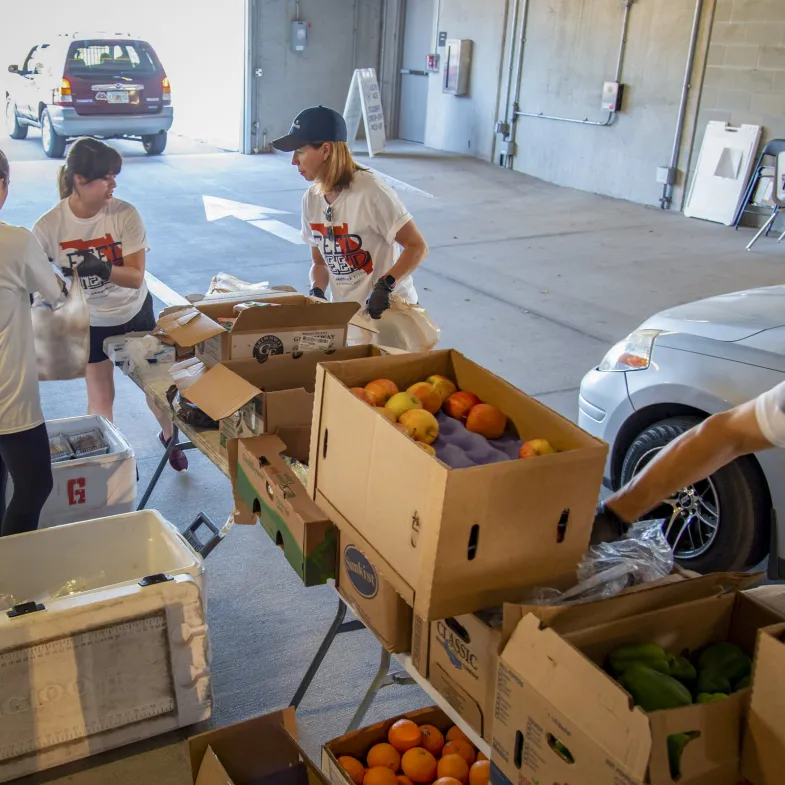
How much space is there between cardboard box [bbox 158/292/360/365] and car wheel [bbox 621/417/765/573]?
4.82 feet

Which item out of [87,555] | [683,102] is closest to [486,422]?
[87,555]

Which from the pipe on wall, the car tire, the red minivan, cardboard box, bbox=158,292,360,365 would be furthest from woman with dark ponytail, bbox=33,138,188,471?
the car tire

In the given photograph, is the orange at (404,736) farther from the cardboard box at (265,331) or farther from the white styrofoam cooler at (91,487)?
the white styrofoam cooler at (91,487)

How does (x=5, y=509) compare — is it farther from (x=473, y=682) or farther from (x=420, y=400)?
(x=473, y=682)

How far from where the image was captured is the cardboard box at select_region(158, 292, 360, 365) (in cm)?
290

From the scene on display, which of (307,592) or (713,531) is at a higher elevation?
(713,531)

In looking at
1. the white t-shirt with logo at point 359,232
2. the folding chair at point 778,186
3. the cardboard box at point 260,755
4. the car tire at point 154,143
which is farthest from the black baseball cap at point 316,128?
the car tire at point 154,143

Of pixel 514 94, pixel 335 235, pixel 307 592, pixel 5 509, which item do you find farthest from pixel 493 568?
pixel 514 94

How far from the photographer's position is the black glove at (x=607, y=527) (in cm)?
217

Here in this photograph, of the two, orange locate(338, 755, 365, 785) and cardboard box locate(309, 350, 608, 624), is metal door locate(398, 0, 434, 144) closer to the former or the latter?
cardboard box locate(309, 350, 608, 624)

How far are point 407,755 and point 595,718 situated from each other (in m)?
0.90

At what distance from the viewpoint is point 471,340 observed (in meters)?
6.65

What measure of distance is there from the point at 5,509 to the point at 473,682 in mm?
2260

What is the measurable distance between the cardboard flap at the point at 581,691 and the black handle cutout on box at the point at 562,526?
0.31 m
